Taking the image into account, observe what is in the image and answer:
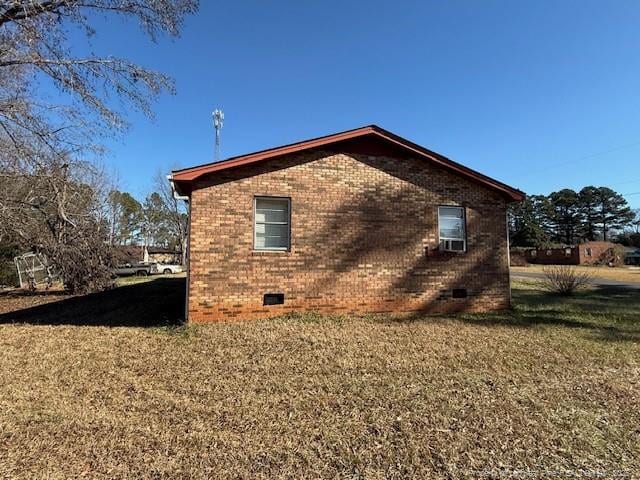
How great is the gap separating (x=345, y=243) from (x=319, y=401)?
4.89 m

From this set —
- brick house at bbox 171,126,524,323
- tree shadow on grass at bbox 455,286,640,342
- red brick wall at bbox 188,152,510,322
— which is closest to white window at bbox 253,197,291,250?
brick house at bbox 171,126,524,323

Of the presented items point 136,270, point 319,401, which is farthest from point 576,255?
point 319,401

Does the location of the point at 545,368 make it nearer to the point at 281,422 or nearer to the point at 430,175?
the point at 281,422

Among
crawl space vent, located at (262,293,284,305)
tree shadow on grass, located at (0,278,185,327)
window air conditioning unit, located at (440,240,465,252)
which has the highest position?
window air conditioning unit, located at (440,240,465,252)

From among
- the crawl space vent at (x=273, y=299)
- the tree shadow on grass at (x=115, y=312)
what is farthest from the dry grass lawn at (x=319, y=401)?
the tree shadow on grass at (x=115, y=312)

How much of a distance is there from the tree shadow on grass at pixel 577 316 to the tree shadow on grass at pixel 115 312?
7.06 metres

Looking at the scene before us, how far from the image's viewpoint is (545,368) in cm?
596

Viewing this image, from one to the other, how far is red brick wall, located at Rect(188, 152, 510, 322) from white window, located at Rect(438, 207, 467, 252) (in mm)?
175

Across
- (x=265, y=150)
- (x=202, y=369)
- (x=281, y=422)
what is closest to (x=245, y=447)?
(x=281, y=422)

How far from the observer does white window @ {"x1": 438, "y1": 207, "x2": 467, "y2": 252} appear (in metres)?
10.0

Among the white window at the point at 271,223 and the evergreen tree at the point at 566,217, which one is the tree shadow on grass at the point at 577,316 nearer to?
the white window at the point at 271,223

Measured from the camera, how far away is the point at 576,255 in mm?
49781

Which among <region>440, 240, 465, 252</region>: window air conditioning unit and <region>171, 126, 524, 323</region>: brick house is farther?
<region>440, 240, 465, 252</region>: window air conditioning unit

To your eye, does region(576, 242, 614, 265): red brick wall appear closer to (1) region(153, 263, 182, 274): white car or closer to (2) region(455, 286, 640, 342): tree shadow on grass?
(2) region(455, 286, 640, 342): tree shadow on grass
